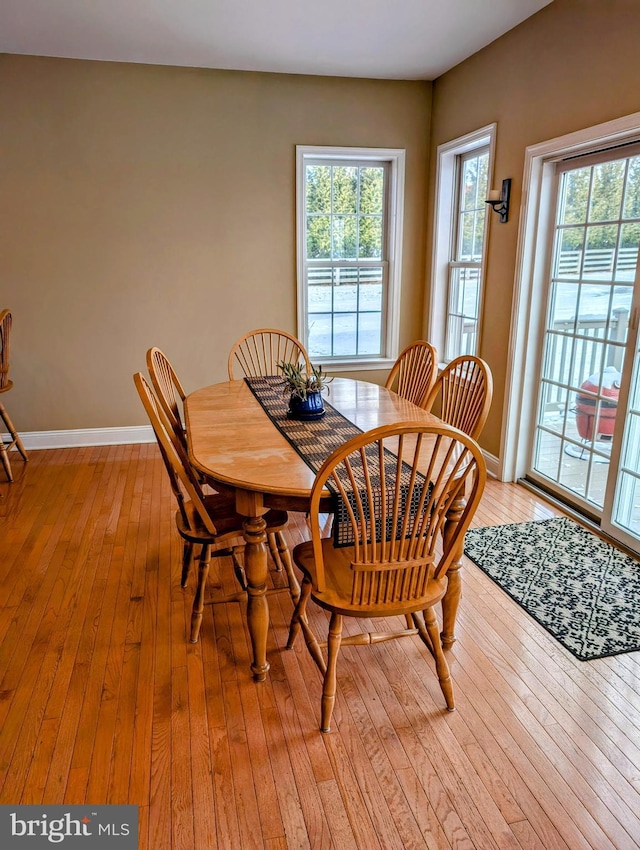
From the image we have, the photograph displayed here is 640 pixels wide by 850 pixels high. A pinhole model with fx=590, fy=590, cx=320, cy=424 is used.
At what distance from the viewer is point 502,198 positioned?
3.62m

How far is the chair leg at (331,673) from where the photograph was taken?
1.79 m

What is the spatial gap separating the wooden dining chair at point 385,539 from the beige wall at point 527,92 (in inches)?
82.3

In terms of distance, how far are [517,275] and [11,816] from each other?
3.41m

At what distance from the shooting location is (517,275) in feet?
11.6

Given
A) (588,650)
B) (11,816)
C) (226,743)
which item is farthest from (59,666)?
(588,650)

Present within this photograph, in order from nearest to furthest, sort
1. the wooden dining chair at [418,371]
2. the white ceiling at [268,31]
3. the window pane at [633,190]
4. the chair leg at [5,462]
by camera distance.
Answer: the window pane at [633,190] < the wooden dining chair at [418,371] < the white ceiling at [268,31] < the chair leg at [5,462]

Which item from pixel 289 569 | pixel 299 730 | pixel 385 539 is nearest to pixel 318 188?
pixel 289 569

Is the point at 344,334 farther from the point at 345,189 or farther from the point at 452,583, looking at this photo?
A: the point at 452,583

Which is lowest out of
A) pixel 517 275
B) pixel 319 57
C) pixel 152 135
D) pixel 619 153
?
pixel 517 275

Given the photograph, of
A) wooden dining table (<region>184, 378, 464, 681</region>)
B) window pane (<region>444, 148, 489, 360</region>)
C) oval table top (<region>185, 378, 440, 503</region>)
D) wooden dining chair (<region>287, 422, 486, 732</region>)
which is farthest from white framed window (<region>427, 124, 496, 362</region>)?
wooden dining chair (<region>287, 422, 486, 732</region>)

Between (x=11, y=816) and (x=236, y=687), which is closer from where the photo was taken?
(x=11, y=816)

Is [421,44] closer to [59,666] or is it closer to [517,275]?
[517,275]

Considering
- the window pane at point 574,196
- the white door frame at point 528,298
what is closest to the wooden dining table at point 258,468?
the white door frame at point 528,298

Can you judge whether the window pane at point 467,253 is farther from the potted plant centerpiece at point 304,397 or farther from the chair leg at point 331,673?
the chair leg at point 331,673
